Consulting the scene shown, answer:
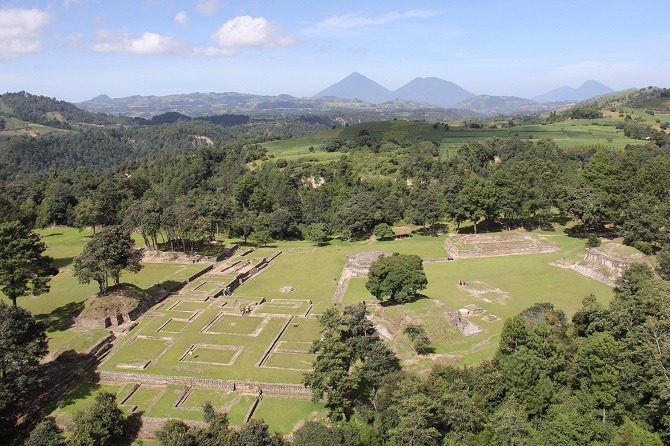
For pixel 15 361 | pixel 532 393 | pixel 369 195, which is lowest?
pixel 532 393

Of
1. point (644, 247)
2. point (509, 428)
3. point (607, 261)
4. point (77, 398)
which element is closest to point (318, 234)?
point (607, 261)

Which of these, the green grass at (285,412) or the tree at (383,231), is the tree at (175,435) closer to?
the green grass at (285,412)

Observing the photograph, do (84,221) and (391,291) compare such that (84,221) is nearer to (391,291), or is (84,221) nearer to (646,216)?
(391,291)

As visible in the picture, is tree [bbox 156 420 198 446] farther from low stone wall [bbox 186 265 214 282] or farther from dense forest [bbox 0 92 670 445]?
low stone wall [bbox 186 265 214 282]

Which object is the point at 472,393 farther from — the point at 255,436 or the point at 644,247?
the point at 644,247

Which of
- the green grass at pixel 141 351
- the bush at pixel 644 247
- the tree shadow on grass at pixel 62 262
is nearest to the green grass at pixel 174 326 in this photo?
the green grass at pixel 141 351

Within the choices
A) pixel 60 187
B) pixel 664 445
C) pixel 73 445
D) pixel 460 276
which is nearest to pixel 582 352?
pixel 664 445
